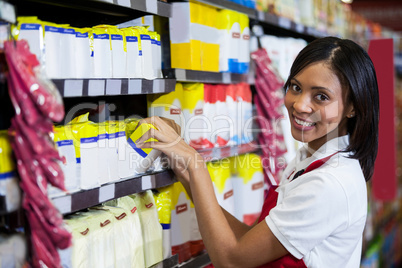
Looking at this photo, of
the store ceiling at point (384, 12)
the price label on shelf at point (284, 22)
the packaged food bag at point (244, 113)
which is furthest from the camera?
the store ceiling at point (384, 12)

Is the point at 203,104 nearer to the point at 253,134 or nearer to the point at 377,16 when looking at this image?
the point at 253,134

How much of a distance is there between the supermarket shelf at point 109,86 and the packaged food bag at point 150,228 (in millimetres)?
515

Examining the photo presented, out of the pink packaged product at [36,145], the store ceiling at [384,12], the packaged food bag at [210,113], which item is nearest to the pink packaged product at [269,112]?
the packaged food bag at [210,113]

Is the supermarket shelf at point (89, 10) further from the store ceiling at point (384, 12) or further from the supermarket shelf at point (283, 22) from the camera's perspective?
the store ceiling at point (384, 12)

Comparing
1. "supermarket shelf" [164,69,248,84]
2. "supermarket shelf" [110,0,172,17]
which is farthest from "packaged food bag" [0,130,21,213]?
"supermarket shelf" [164,69,248,84]

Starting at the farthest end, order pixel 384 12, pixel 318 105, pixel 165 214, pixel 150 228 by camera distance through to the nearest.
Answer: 1. pixel 384 12
2. pixel 165 214
3. pixel 150 228
4. pixel 318 105

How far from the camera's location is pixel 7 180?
1453 millimetres

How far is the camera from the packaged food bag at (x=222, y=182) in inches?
106

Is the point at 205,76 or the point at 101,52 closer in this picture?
the point at 101,52

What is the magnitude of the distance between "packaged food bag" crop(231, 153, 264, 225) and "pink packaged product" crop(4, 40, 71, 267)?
5.35ft

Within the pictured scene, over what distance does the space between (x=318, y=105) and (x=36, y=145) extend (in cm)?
111

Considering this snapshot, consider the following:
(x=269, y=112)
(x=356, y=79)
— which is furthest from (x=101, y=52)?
(x=269, y=112)

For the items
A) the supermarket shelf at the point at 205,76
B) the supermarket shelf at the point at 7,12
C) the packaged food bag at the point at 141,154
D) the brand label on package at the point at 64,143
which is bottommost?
the packaged food bag at the point at 141,154

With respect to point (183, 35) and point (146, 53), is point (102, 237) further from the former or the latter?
point (183, 35)
